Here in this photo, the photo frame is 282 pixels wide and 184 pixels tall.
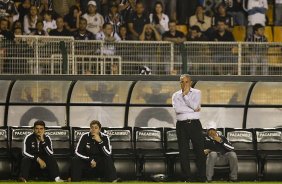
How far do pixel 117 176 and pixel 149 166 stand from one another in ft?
2.16

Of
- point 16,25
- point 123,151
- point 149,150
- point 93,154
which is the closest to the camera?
point 93,154

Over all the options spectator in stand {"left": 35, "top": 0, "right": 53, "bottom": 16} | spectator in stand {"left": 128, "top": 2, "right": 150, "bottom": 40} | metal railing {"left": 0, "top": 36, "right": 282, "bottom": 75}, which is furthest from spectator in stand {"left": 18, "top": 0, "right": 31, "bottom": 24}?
spectator in stand {"left": 128, "top": 2, "right": 150, "bottom": 40}

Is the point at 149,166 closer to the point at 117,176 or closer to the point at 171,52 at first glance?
the point at 117,176

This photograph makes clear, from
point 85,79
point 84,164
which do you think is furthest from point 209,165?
point 85,79

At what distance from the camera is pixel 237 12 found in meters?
30.7

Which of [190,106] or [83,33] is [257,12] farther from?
[190,106]

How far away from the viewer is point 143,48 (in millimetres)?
28141

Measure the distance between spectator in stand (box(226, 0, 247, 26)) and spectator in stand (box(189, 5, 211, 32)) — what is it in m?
0.68

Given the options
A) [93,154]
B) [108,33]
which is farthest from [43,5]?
[93,154]

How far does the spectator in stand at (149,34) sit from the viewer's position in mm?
29297

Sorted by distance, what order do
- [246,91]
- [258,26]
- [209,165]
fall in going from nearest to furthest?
1. [209,165]
2. [246,91]
3. [258,26]

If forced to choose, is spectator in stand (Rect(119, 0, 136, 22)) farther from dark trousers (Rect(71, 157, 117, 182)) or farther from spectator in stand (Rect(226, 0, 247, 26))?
dark trousers (Rect(71, 157, 117, 182))

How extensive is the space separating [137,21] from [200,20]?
4.92 feet

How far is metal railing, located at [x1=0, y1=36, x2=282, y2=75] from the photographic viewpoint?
27.8 m
